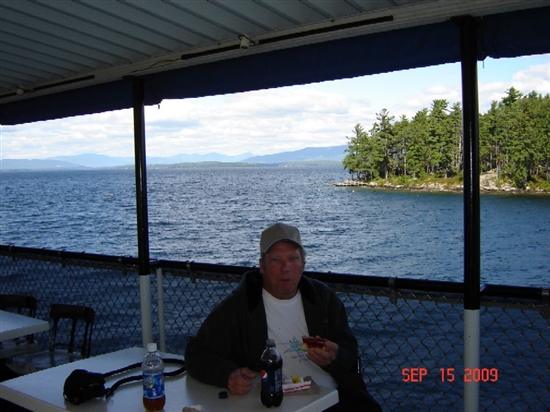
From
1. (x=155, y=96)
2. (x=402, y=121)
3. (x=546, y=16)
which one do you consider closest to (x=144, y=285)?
(x=155, y=96)

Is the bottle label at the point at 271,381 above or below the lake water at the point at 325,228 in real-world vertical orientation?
above

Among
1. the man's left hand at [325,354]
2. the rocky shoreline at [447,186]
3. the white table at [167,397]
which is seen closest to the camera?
the white table at [167,397]

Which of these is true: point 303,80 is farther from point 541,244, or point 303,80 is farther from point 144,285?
point 541,244

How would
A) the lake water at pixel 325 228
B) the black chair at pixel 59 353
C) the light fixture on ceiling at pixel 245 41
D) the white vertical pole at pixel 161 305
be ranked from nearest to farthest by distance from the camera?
the light fixture on ceiling at pixel 245 41 < the black chair at pixel 59 353 < the white vertical pole at pixel 161 305 < the lake water at pixel 325 228

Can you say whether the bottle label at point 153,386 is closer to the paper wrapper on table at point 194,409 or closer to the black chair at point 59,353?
the paper wrapper on table at point 194,409

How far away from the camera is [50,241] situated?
38312 millimetres

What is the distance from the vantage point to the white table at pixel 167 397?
1829 millimetres

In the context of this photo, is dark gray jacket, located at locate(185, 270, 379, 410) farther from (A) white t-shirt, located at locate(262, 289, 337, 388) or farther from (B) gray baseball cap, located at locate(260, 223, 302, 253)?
(B) gray baseball cap, located at locate(260, 223, 302, 253)

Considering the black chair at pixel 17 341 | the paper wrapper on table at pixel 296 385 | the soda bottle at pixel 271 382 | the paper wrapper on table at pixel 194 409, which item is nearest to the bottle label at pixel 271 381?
the soda bottle at pixel 271 382

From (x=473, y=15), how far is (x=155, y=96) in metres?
2.15

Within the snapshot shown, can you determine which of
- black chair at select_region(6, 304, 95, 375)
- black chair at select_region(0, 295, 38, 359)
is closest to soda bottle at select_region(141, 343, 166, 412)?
black chair at select_region(6, 304, 95, 375)

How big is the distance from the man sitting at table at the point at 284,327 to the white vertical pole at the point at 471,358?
0.55 metres

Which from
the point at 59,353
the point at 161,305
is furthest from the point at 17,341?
the point at 161,305

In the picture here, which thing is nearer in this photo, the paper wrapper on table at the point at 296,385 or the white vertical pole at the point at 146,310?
the paper wrapper on table at the point at 296,385
